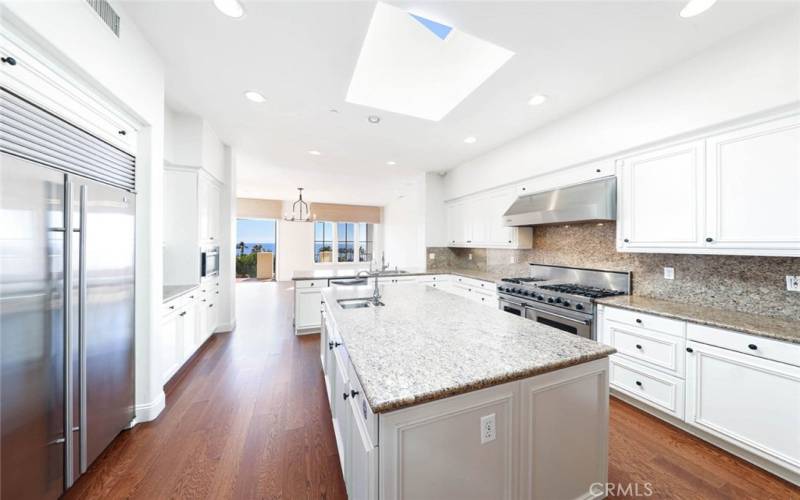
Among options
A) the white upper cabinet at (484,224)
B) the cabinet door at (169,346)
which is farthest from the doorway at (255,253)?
the cabinet door at (169,346)

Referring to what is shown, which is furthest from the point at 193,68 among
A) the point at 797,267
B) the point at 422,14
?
the point at 797,267

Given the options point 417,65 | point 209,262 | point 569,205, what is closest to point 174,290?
point 209,262

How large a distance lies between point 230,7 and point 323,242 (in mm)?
8567

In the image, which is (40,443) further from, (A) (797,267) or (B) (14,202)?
(A) (797,267)

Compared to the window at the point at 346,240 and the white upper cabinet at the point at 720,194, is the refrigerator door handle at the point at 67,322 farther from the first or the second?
the window at the point at 346,240

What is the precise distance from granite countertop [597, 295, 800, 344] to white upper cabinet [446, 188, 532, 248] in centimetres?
151

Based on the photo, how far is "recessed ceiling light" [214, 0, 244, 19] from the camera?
1.55 metres

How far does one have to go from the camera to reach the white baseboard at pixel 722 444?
1.56 metres

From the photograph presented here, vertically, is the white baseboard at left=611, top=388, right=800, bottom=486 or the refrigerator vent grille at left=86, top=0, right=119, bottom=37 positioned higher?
the refrigerator vent grille at left=86, top=0, right=119, bottom=37

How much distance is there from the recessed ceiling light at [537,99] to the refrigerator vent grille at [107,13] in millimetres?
3066

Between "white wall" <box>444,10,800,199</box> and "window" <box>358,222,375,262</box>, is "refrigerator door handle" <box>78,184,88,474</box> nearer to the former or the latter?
"white wall" <box>444,10,800,199</box>

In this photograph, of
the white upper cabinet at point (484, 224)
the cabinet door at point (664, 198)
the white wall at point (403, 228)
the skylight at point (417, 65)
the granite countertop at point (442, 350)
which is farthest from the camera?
the white wall at point (403, 228)

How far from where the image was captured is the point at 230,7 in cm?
158

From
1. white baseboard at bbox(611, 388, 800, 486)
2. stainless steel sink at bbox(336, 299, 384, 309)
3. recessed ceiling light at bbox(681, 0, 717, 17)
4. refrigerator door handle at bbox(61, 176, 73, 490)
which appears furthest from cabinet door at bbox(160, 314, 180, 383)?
recessed ceiling light at bbox(681, 0, 717, 17)
